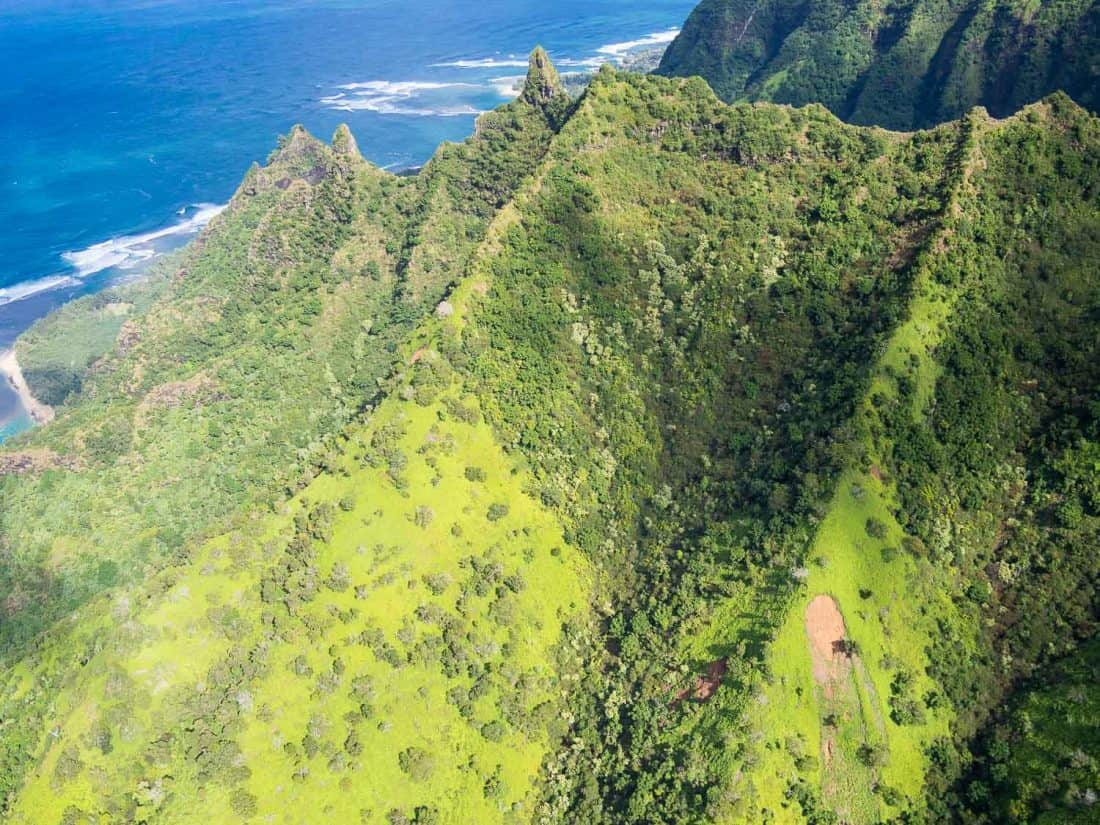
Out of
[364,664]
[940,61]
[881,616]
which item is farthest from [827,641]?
[940,61]

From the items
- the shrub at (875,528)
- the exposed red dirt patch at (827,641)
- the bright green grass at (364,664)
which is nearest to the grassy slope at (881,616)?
the shrub at (875,528)

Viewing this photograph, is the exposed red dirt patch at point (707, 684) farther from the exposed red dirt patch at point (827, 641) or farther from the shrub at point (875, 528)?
the shrub at point (875, 528)

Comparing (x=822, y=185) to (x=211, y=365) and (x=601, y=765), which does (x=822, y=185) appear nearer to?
(x=601, y=765)

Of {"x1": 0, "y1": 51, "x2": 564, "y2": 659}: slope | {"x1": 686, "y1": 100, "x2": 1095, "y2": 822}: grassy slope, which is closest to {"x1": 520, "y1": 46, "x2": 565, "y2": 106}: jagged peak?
{"x1": 0, "y1": 51, "x2": 564, "y2": 659}: slope

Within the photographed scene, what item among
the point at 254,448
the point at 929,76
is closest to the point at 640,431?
the point at 254,448

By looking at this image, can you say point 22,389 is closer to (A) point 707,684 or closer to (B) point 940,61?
(A) point 707,684

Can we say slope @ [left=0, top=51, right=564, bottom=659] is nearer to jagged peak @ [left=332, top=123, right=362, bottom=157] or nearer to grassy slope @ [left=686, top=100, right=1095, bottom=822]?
jagged peak @ [left=332, top=123, right=362, bottom=157]
